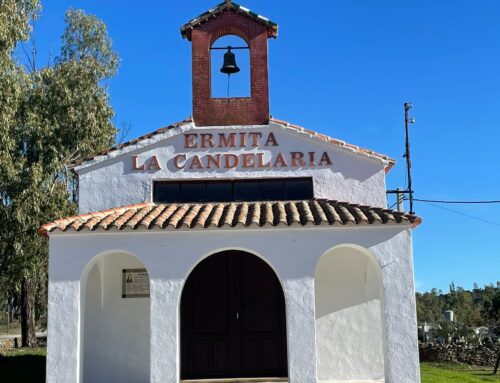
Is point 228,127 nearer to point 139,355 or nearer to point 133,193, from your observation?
point 133,193

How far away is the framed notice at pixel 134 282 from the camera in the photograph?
13.3 metres

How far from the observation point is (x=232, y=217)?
12.0m

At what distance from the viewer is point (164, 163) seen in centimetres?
1404

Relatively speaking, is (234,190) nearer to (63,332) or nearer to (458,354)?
(63,332)

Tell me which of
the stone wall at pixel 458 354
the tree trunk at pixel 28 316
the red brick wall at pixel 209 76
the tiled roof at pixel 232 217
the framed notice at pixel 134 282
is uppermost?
the red brick wall at pixel 209 76

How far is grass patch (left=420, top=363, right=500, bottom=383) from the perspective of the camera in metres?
17.8

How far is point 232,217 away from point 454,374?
12.1 meters

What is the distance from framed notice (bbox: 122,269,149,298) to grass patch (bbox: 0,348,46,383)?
14.9ft

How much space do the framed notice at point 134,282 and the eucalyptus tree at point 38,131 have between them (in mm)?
7406

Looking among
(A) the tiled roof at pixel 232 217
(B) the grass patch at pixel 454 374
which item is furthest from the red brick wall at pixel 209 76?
(B) the grass patch at pixel 454 374

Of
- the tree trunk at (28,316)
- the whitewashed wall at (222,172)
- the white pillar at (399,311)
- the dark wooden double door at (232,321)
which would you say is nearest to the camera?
the white pillar at (399,311)

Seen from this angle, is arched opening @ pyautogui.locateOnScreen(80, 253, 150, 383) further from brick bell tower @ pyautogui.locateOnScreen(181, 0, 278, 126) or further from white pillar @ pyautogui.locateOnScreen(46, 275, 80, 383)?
brick bell tower @ pyautogui.locateOnScreen(181, 0, 278, 126)

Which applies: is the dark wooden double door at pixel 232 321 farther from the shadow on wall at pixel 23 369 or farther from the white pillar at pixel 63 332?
the shadow on wall at pixel 23 369

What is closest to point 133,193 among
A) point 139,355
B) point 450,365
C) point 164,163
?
point 164,163
